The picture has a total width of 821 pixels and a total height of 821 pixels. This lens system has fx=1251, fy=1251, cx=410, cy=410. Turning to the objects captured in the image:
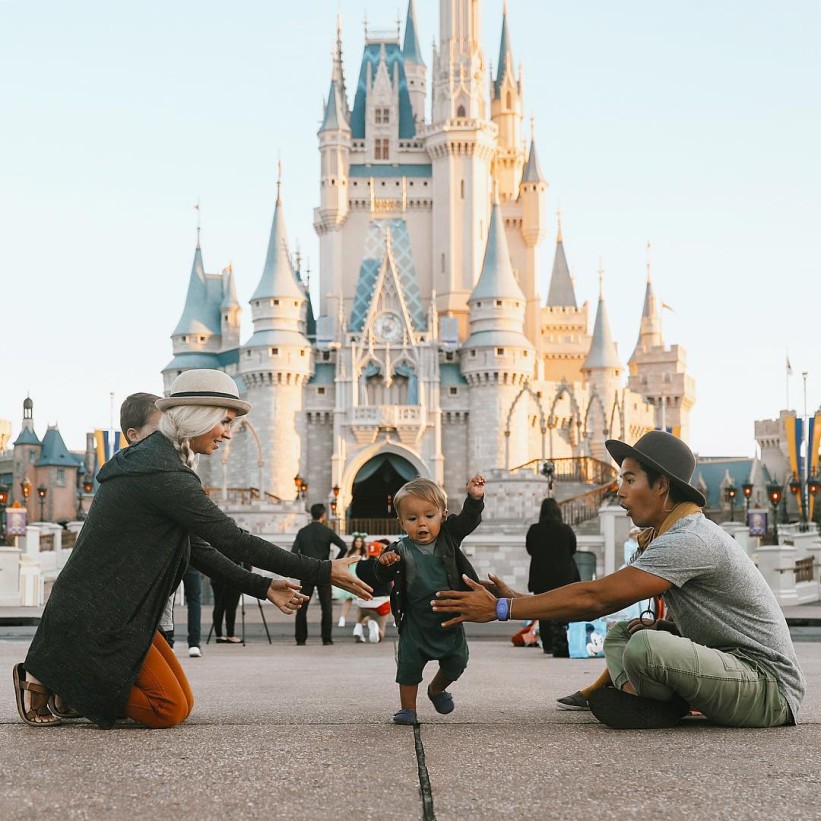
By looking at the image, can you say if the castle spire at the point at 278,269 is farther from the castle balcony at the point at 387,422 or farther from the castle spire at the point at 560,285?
the castle spire at the point at 560,285

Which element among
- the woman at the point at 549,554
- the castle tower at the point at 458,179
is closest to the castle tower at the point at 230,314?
the castle tower at the point at 458,179

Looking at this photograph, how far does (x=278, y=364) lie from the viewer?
2034 inches

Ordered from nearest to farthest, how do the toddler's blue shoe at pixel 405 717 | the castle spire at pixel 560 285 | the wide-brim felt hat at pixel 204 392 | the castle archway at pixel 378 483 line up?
the toddler's blue shoe at pixel 405 717, the wide-brim felt hat at pixel 204 392, the castle archway at pixel 378 483, the castle spire at pixel 560 285

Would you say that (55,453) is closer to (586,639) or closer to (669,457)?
(586,639)

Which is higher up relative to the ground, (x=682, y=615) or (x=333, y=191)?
(x=333, y=191)

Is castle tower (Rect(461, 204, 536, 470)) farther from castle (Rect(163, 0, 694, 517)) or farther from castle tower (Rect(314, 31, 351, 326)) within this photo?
castle tower (Rect(314, 31, 351, 326))

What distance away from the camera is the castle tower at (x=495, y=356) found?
5097 cm

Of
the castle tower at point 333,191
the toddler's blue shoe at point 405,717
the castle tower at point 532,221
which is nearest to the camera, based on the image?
the toddler's blue shoe at point 405,717

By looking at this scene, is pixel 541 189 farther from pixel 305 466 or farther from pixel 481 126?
pixel 305 466

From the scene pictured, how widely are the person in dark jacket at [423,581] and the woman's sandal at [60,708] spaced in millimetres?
1232

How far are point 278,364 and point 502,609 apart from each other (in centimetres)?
4775

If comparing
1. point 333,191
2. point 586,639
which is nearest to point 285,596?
point 586,639

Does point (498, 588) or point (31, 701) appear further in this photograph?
point (498, 588)

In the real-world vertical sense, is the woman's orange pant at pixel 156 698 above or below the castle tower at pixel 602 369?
below
